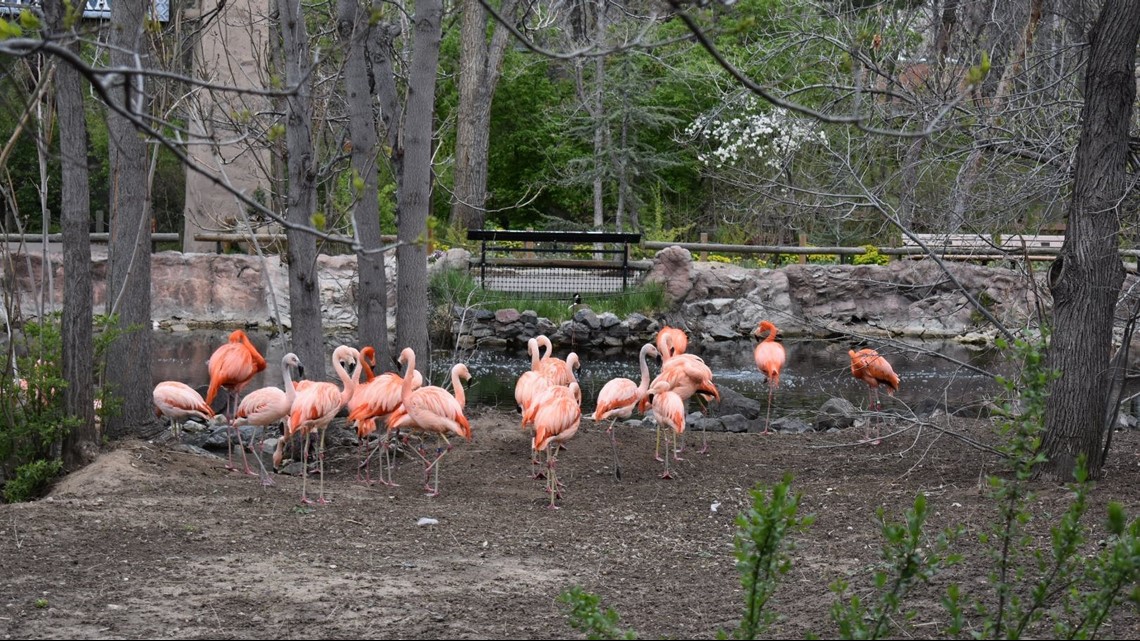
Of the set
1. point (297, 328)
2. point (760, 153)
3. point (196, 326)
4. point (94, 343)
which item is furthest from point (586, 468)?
point (760, 153)

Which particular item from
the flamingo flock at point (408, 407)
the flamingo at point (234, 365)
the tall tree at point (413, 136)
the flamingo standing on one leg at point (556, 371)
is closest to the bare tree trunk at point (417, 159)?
the tall tree at point (413, 136)

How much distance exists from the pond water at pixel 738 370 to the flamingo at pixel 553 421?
450 cm

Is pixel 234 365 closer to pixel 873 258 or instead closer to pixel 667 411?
pixel 667 411

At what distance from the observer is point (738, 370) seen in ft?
49.5

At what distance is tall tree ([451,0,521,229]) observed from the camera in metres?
23.0

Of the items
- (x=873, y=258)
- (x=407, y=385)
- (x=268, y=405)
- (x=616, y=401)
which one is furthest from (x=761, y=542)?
(x=873, y=258)

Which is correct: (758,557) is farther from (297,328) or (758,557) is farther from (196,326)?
(196,326)

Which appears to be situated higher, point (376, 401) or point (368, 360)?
point (368, 360)

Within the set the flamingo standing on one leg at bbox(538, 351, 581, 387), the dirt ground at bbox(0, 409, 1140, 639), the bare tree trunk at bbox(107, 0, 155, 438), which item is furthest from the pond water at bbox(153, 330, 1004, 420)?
the dirt ground at bbox(0, 409, 1140, 639)

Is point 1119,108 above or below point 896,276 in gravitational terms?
above

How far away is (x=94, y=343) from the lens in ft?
23.0

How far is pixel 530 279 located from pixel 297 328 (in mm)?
11328

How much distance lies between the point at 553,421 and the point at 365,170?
2582 mm

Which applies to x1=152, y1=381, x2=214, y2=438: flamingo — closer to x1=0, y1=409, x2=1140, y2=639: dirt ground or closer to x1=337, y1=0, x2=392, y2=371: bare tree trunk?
x1=0, y1=409, x2=1140, y2=639: dirt ground
